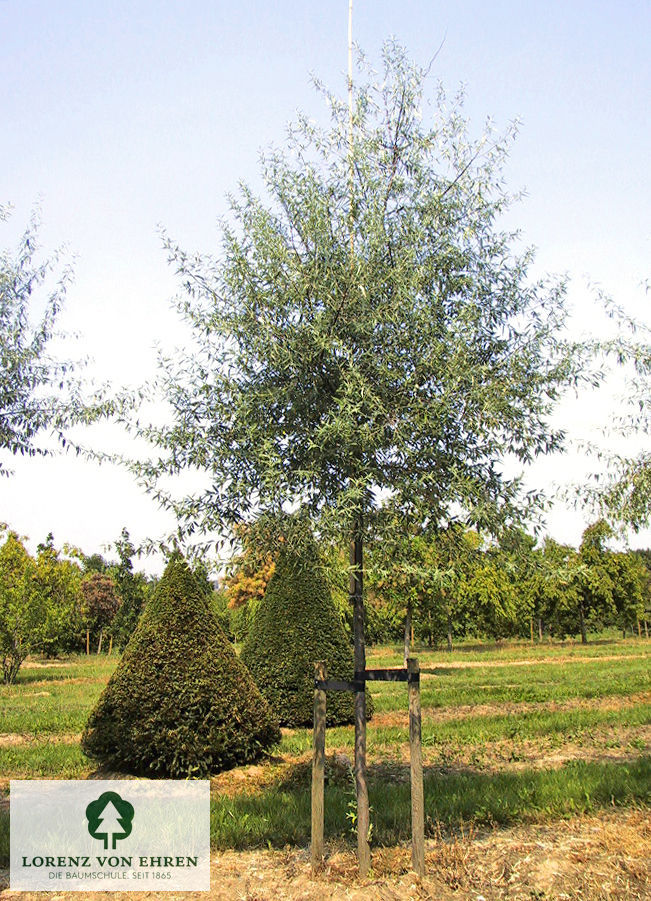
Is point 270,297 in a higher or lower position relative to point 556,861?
higher

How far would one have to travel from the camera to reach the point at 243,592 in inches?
1657

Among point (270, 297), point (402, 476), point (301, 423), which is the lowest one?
point (402, 476)

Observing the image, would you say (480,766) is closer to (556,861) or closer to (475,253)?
(556,861)

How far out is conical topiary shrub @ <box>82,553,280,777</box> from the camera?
9.66 meters

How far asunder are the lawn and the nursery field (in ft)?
0.09

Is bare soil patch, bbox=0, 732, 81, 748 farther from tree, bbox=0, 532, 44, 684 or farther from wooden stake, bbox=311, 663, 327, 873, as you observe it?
tree, bbox=0, 532, 44, 684

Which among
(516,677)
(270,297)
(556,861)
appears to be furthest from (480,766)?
(516,677)

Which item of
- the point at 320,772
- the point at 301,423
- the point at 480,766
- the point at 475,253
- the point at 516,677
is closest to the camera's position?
the point at 320,772

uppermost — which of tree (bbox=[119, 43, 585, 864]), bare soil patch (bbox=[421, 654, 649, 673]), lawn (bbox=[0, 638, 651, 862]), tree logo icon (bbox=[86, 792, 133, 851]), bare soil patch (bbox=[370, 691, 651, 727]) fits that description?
tree (bbox=[119, 43, 585, 864])

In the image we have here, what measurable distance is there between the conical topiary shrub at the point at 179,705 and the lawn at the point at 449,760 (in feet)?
1.38

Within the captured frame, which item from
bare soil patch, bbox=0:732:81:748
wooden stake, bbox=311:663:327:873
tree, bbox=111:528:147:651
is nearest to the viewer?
wooden stake, bbox=311:663:327:873

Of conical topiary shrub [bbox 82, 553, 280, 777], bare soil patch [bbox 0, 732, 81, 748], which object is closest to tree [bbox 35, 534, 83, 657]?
bare soil patch [bbox 0, 732, 81, 748]

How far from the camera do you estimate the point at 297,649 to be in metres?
14.0

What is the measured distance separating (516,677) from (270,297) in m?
19.6
